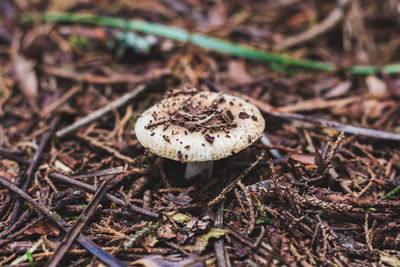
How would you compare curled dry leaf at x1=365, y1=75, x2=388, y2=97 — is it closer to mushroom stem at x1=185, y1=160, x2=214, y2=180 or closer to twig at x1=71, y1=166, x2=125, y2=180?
mushroom stem at x1=185, y1=160, x2=214, y2=180

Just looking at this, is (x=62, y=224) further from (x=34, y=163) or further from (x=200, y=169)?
(x=200, y=169)

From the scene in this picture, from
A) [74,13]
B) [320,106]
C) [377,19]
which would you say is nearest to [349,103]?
[320,106]

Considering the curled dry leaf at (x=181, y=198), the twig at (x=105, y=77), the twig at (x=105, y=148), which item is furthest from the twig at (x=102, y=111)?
the curled dry leaf at (x=181, y=198)

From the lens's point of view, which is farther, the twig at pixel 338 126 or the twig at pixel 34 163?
the twig at pixel 338 126

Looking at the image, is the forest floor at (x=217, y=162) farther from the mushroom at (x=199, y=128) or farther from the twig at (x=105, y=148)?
the mushroom at (x=199, y=128)

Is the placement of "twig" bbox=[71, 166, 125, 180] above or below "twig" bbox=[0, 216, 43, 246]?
above

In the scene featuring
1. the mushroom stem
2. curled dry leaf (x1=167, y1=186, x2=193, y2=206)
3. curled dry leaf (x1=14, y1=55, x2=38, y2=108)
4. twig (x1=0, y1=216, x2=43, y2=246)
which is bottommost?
curled dry leaf (x1=167, y1=186, x2=193, y2=206)

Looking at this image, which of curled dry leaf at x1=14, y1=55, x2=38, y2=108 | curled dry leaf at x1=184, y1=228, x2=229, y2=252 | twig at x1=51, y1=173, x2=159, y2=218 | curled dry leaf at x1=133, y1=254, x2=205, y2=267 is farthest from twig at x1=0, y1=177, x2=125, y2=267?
curled dry leaf at x1=14, y1=55, x2=38, y2=108

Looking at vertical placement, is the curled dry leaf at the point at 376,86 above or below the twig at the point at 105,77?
below
